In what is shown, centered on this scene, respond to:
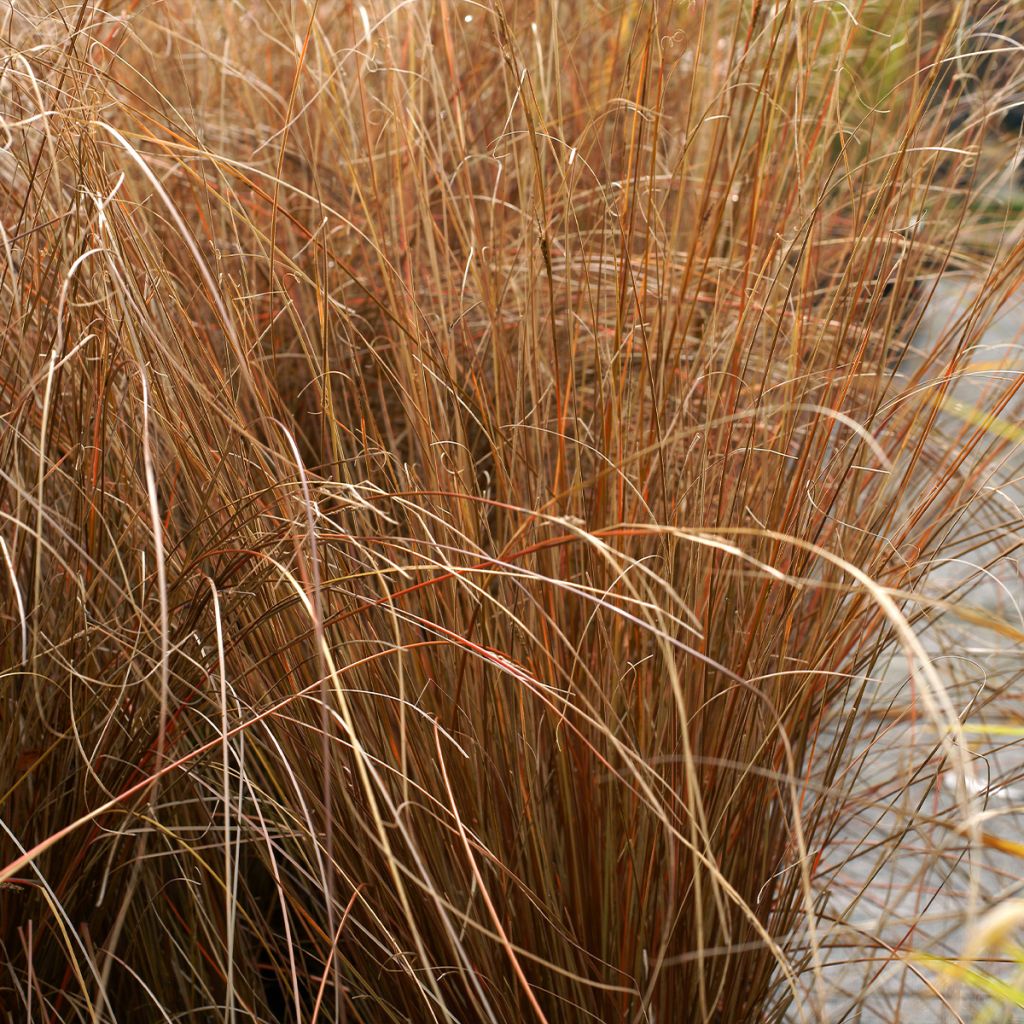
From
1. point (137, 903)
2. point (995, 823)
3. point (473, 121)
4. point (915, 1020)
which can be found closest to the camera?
point (137, 903)

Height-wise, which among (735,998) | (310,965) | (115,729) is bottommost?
(310,965)

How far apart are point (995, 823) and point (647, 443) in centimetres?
80

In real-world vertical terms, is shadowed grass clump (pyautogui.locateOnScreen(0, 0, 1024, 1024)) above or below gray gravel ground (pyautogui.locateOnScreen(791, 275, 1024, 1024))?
above

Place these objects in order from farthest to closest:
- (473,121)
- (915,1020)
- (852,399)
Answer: (473,121) < (852,399) < (915,1020)

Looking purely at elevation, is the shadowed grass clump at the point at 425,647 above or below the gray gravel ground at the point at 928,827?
above

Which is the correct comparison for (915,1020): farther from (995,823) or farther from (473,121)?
(473,121)

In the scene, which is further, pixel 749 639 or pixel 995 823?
pixel 995 823

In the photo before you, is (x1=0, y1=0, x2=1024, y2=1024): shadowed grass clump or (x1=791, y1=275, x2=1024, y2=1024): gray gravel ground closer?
(x1=0, y1=0, x2=1024, y2=1024): shadowed grass clump

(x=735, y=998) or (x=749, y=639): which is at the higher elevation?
(x=749, y=639)

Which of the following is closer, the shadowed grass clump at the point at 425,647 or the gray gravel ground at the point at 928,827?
the shadowed grass clump at the point at 425,647

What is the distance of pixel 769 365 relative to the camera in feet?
3.02

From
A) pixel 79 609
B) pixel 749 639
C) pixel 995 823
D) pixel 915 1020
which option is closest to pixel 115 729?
pixel 79 609

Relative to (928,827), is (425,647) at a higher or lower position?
higher

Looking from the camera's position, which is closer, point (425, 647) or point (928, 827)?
point (425, 647)
